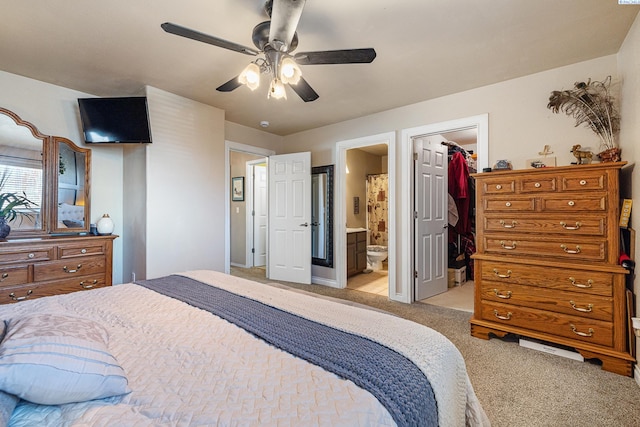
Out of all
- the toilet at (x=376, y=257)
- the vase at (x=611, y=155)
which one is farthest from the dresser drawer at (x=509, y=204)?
the toilet at (x=376, y=257)

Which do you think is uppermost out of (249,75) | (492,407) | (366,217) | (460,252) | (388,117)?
(388,117)

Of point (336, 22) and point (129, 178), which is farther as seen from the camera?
point (129, 178)

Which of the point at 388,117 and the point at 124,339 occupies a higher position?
the point at 388,117

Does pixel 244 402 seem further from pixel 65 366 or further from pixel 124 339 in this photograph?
pixel 124 339

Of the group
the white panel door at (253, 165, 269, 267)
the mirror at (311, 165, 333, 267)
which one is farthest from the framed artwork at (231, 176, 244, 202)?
the mirror at (311, 165, 333, 267)

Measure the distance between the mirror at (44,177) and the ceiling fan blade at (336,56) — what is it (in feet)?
9.00

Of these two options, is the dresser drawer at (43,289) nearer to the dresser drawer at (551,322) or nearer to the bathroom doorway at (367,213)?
the bathroom doorway at (367,213)

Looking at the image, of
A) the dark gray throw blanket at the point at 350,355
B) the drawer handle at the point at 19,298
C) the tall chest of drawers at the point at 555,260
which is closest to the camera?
the dark gray throw blanket at the point at 350,355

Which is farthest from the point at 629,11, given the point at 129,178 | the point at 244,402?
the point at 129,178

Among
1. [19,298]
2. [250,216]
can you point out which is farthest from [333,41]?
[250,216]

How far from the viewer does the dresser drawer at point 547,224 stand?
2.13 m

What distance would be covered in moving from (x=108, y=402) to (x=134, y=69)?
2872mm

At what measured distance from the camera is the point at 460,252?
467 cm

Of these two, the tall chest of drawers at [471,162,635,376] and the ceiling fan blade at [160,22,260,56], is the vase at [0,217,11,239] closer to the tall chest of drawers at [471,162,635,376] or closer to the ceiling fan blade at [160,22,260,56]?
the ceiling fan blade at [160,22,260,56]
